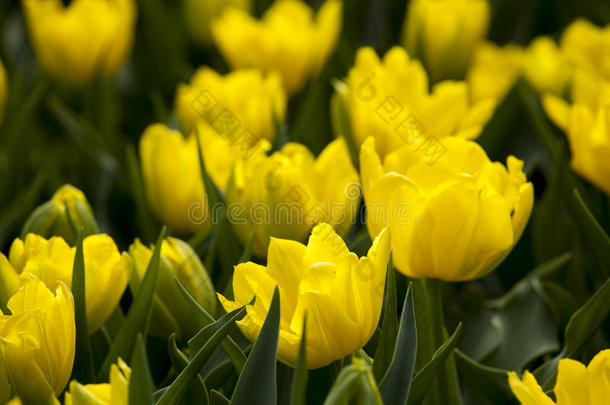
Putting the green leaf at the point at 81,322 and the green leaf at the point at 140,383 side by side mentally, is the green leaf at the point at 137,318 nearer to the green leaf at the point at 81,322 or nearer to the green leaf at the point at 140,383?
the green leaf at the point at 81,322

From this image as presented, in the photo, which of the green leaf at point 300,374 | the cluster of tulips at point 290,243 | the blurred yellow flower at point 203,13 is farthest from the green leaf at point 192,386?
the blurred yellow flower at point 203,13

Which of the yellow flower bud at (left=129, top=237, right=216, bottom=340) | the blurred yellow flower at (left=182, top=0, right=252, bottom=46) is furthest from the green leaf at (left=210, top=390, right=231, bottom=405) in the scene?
the blurred yellow flower at (left=182, top=0, right=252, bottom=46)

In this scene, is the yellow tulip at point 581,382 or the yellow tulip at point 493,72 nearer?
the yellow tulip at point 581,382

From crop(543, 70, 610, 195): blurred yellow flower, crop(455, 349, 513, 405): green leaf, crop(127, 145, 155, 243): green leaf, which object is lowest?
crop(455, 349, 513, 405): green leaf

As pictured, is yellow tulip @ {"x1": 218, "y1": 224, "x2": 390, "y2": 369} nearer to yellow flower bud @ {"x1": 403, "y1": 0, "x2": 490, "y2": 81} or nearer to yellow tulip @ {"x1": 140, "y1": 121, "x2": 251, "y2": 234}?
yellow tulip @ {"x1": 140, "y1": 121, "x2": 251, "y2": 234}

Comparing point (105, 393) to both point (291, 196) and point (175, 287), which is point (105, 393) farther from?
point (291, 196)

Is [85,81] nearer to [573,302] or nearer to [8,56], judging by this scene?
[8,56]
